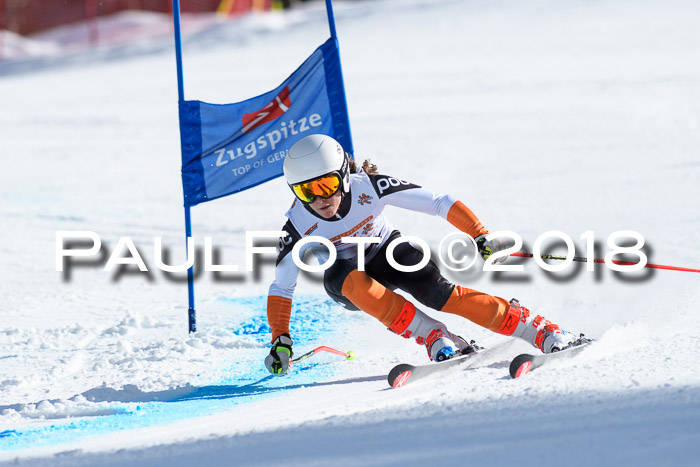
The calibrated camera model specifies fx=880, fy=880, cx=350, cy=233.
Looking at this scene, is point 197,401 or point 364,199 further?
point 364,199

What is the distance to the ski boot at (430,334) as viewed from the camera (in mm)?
4133

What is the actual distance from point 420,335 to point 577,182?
4.97 meters

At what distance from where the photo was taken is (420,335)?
14.0 ft

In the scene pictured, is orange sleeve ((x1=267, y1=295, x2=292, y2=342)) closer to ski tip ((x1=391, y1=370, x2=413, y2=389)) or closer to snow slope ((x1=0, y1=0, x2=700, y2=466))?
snow slope ((x1=0, y1=0, x2=700, y2=466))

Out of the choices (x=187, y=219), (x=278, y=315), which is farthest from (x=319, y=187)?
(x=187, y=219)

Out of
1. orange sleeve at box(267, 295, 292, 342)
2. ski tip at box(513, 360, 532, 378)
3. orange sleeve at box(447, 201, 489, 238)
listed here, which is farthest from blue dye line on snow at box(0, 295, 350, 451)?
ski tip at box(513, 360, 532, 378)

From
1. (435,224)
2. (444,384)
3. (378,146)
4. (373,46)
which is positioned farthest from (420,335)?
(373,46)

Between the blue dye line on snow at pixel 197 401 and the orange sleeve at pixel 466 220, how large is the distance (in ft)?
3.34

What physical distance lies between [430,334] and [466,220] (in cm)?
59

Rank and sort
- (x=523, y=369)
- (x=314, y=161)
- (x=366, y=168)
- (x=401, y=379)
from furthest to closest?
(x=366, y=168), (x=314, y=161), (x=401, y=379), (x=523, y=369)

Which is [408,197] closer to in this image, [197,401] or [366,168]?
[366,168]

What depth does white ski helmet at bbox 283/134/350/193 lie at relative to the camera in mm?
4109

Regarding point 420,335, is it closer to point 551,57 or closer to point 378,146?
point 378,146

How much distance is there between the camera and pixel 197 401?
13.9ft
